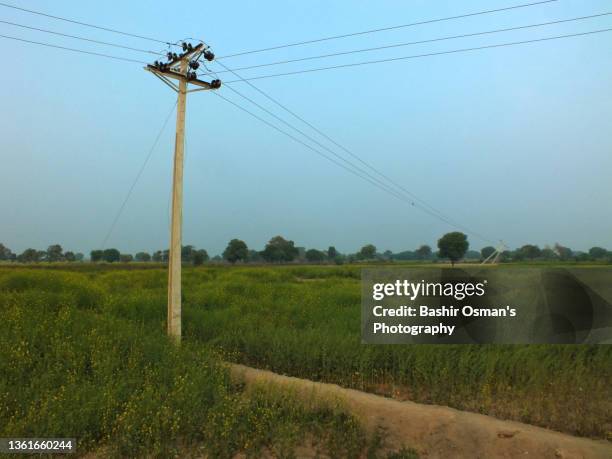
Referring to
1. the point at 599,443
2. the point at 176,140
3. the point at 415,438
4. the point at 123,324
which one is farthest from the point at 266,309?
the point at 599,443

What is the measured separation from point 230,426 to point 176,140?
6.20 m

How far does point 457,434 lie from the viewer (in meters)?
5.62

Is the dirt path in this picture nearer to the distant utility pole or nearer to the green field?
the green field

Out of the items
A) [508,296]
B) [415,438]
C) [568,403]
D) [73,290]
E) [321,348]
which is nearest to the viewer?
[415,438]

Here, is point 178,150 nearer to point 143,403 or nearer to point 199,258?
point 143,403

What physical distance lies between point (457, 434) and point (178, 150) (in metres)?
7.43

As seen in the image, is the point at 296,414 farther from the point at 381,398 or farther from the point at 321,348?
the point at 321,348

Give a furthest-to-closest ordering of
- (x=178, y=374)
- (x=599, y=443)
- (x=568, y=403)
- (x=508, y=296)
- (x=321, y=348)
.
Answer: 1. (x=508, y=296)
2. (x=321, y=348)
3. (x=178, y=374)
4. (x=568, y=403)
5. (x=599, y=443)

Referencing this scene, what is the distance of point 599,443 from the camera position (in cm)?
536

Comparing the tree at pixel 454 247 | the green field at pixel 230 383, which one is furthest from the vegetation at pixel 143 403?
the tree at pixel 454 247

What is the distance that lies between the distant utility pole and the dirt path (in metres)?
3.83

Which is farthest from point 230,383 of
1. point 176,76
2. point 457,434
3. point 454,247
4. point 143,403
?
point 454,247

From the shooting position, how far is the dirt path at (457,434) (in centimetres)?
522

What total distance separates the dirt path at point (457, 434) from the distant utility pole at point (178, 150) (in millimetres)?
3832
